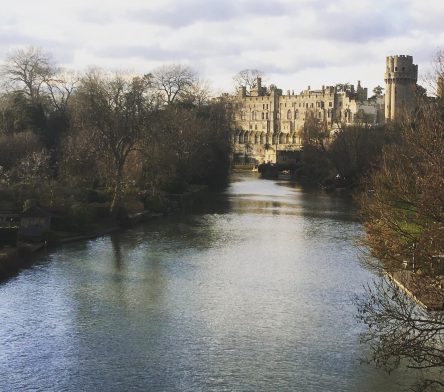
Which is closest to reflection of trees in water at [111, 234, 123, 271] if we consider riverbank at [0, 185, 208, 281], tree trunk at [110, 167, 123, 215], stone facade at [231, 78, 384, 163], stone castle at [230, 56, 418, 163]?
riverbank at [0, 185, 208, 281]

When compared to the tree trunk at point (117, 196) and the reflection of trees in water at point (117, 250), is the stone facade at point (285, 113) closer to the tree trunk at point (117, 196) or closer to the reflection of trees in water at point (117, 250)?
the tree trunk at point (117, 196)

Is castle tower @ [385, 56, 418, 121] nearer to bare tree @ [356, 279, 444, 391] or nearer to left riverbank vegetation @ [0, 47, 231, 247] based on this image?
left riverbank vegetation @ [0, 47, 231, 247]

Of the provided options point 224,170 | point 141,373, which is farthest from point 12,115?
point 141,373

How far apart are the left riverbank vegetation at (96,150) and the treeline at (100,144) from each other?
0.10 meters

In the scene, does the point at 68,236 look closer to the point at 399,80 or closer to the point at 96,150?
the point at 96,150

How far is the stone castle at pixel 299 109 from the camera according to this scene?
4887 inches

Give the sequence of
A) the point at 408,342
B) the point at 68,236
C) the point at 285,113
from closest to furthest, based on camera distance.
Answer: the point at 408,342, the point at 68,236, the point at 285,113

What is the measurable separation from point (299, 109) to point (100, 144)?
10782 centimetres

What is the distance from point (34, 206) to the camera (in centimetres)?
3894

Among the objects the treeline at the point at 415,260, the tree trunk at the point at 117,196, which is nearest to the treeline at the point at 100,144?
the tree trunk at the point at 117,196

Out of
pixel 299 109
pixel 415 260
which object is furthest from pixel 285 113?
pixel 415 260

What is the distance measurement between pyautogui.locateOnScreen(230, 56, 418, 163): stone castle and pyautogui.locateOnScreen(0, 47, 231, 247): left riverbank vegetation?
39070 millimetres

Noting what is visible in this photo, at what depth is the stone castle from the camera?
124 m

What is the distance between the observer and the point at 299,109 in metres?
162
